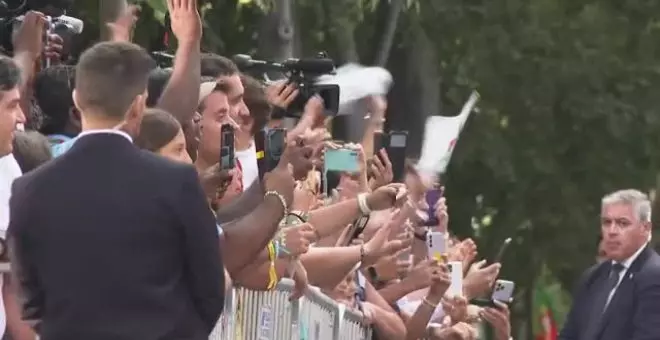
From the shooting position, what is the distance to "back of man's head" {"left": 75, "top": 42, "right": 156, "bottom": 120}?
5.23m

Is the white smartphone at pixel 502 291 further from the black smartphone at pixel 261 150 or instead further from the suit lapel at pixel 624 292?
the black smartphone at pixel 261 150

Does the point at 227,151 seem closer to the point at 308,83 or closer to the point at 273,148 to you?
the point at 273,148

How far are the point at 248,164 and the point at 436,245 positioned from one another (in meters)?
2.99

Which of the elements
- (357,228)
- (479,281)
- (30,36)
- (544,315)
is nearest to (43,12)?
(30,36)

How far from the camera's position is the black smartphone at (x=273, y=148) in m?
7.00

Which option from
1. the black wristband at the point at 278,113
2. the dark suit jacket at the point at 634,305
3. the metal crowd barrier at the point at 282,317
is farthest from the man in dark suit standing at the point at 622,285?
the black wristband at the point at 278,113

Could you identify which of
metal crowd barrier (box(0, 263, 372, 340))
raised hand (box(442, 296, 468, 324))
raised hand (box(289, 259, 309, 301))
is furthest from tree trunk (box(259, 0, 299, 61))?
raised hand (box(289, 259, 309, 301))

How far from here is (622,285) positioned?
1072 cm

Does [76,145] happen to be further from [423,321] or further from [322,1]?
[322,1]

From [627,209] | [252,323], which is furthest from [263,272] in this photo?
[627,209]

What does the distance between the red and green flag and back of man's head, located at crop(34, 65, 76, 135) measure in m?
13.7

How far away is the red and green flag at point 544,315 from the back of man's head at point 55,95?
13698 millimetres

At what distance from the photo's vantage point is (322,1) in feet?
55.8

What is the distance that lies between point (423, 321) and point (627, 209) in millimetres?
A: 1556
